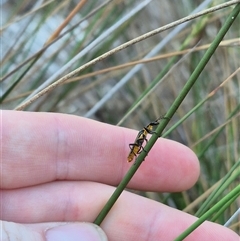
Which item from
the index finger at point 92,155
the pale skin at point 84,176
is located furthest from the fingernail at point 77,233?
the index finger at point 92,155

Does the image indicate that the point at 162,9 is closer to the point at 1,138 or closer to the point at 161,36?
the point at 161,36

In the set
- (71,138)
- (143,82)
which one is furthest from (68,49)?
(71,138)

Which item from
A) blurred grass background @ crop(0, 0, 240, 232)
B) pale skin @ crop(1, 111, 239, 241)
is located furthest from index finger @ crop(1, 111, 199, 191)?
blurred grass background @ crop(0, 0, 240, 232)

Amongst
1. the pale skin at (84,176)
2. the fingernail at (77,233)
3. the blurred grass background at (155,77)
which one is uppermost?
the blurred grass background at (155,77)

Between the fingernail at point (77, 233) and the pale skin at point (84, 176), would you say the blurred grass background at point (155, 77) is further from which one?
the fingernail at point (77, 233)

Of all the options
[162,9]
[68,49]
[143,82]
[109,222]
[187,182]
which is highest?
[162,9]

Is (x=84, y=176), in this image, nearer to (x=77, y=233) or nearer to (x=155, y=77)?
(x=77, y=233)

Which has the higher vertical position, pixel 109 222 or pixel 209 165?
pixel 209 165

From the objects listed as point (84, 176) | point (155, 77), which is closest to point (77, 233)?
point (84, 176)
